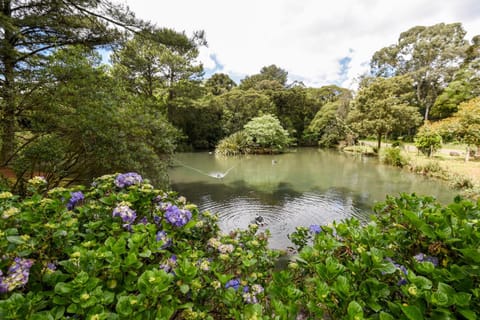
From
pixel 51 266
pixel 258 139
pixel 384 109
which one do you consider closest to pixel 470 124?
pixel 384 109

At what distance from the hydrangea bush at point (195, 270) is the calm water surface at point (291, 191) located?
283 centimetres

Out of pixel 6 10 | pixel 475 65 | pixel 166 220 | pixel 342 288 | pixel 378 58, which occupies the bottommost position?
pixel 342 288

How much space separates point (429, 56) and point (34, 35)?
27626mm

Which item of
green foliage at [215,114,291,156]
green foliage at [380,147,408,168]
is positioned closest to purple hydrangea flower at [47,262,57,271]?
green foliage at [380,147,408,168]

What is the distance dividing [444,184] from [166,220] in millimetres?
9560

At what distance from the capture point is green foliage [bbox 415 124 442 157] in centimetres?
1109

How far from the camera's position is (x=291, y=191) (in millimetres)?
6820

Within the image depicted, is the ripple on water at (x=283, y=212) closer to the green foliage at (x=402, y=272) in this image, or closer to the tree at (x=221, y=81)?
the green foliage at (x=402, y=272)

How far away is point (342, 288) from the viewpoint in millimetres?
758

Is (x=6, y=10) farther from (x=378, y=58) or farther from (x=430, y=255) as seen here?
(x=378, y=58)

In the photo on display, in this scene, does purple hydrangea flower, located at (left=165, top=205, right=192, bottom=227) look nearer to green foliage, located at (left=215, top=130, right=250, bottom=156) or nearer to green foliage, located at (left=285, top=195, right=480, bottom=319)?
green foliage, located at (left=285, top=195, right=480, bottom=319)

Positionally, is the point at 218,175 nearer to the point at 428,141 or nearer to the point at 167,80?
the point at 167,80

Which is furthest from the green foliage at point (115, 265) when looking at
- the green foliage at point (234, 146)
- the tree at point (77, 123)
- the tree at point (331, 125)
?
the tree at point (331, 125)

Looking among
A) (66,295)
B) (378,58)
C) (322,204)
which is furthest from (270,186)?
(378,58)
